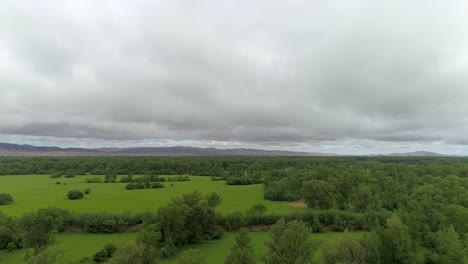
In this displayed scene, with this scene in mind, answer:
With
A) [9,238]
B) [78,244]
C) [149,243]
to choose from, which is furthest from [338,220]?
[9,238]

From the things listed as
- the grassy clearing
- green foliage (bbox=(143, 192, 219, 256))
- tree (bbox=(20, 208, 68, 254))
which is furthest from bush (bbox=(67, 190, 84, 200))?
the grassy clearing

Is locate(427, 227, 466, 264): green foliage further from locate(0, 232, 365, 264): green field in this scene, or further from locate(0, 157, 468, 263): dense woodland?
locate(0, 232, 365, 264): green field

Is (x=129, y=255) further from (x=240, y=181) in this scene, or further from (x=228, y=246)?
(x=240, y=181)

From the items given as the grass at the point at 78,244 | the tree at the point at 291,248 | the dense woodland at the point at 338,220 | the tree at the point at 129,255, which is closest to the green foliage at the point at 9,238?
the dense woodland at the point at 338,220

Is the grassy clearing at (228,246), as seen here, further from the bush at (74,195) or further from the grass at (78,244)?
the bush at (74,195)

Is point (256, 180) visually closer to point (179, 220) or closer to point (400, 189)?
point (400, 189)

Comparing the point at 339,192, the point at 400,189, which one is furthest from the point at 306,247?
the point at 400,189

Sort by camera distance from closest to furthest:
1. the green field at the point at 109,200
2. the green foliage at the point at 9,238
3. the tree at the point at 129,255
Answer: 1. the tree at the point at 129,255
2. the green foliage at the point at 9,238
3. the green field at the point at 109,200

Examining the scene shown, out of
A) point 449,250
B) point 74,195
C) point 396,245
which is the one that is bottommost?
point 74,195
